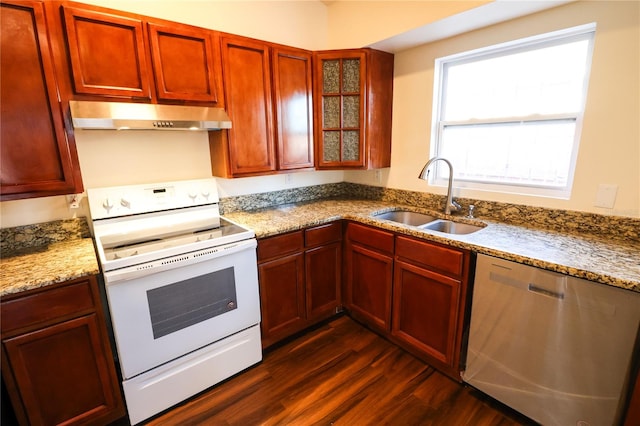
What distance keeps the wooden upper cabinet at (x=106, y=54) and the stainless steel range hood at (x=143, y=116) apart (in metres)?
0.08

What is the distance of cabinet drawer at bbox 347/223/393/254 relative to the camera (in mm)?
2078

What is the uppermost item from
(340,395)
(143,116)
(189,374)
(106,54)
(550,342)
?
(106,54)

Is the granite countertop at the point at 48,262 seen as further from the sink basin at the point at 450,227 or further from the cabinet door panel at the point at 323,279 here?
the sink basin at the point at 450,227

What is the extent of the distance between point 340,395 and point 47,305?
1.56 metres

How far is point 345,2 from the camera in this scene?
2.53m

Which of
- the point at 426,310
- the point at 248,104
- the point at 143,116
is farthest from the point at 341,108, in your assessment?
the point at 426,310

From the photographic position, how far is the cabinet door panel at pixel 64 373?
1334 mm

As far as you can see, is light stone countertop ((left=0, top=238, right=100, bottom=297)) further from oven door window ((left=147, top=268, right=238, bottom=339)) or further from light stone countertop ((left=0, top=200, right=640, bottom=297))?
oven door window ((left=147, top=268, right=238, bottom=339))

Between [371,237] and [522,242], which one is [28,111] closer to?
[371,237]

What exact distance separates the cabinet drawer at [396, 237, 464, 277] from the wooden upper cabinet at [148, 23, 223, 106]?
60.2 inches

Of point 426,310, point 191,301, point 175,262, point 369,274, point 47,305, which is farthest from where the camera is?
point 369,274

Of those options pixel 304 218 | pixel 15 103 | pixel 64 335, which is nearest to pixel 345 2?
pixel 304 218

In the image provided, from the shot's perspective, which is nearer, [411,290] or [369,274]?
[411,290]

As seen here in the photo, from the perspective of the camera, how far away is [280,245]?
2066mm
